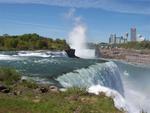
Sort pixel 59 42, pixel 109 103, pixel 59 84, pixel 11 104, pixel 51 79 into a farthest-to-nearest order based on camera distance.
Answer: pixel 59 42
pixel 51 79
pixel 59 84
pixel 109 103
pixel 11 104

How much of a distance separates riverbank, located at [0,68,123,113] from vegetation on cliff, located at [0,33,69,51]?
54323mm

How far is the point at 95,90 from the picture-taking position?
60.3 feet

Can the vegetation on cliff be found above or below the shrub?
below

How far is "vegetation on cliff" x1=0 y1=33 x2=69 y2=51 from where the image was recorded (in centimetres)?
7431

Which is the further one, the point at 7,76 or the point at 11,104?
the point at 7,76

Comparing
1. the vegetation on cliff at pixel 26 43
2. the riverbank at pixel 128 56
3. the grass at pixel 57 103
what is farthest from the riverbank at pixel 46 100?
the riverbank at pixel 128 56

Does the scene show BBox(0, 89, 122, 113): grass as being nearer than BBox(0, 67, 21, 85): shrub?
Yes

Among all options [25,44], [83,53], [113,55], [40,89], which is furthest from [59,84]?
[113,55]

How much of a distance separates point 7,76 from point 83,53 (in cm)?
9438

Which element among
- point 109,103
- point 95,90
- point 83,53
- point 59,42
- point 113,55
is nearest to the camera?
point 109,103

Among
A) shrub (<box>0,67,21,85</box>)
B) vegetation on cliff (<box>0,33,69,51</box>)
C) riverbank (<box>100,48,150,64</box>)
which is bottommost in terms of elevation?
riverbank (<box>100,48,150,64</box>)

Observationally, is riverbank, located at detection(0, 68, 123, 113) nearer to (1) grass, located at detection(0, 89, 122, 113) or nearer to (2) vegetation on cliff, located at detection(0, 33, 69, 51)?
(1) grass, located at detection(0, 89, 122, 113)

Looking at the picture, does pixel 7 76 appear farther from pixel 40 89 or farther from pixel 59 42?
pixel 59 42

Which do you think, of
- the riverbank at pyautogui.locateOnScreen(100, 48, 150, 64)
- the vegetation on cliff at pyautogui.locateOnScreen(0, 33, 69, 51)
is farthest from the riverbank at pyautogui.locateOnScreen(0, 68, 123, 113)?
the riverbank at pyautogui.locateOnScreen(100, 48, 150, 64)
